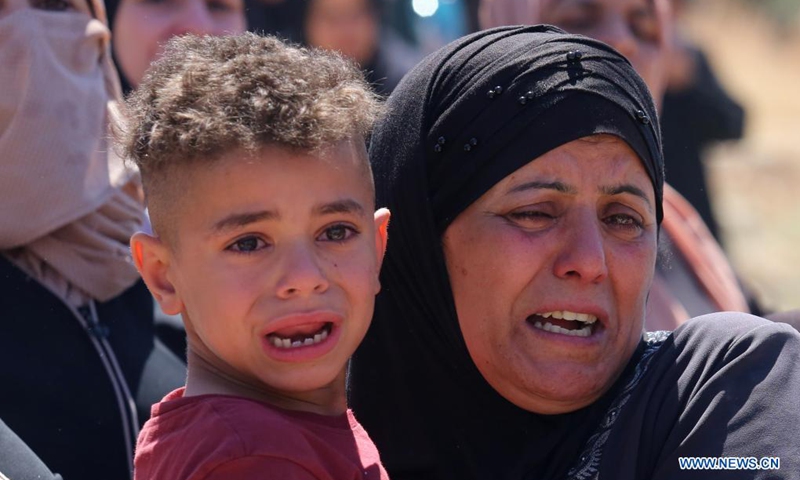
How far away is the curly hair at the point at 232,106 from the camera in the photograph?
200 centimetres

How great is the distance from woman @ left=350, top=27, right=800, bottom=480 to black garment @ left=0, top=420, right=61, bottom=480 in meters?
0.70

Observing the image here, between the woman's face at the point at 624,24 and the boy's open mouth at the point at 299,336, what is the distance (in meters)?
3.06

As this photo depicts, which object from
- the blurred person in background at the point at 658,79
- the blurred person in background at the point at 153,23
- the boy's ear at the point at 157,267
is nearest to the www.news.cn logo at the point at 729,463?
the boy's ear at the point at 157,267

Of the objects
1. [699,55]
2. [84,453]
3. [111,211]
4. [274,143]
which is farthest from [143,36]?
[699,55]

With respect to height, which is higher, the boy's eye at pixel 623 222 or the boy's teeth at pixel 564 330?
the boy's eye at pixel 623 222

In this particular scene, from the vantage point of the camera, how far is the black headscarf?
2.34 metres

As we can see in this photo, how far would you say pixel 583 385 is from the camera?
229cm

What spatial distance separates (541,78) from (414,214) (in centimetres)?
38

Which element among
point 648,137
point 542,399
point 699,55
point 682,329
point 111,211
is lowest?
point 699,55

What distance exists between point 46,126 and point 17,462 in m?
1.27

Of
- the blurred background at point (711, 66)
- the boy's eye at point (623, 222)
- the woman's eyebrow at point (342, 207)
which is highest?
the woman's eyebrow at point (342, 207)

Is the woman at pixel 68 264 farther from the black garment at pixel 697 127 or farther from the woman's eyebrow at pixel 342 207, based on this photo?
the black garment at pixel 697 127

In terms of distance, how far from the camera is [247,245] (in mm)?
2010

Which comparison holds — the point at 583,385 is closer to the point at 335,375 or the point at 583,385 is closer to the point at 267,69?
the point at 335,375
